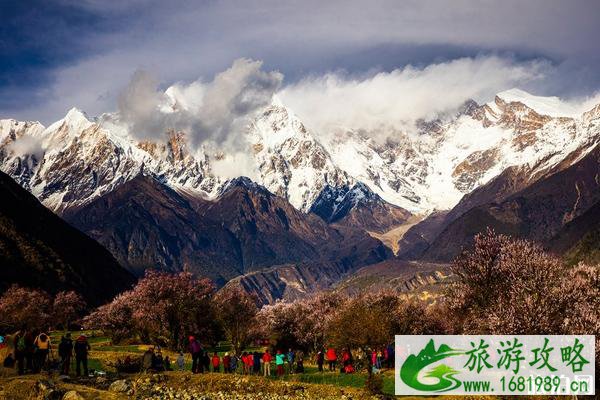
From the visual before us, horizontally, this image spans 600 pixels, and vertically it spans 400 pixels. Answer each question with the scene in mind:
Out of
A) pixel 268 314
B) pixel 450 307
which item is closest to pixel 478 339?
pixel 450 307

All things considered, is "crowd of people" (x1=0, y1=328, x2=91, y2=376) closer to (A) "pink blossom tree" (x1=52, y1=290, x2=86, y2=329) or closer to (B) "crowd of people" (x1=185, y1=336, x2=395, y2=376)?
(B) "crowd of people" (x1=185, y1=336, x2=395, y2=376)

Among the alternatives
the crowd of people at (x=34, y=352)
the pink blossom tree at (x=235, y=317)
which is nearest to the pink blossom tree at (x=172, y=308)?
the pink blossom tree at (x=235, y=317)

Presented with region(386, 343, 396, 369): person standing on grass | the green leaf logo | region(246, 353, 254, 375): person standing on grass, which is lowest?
region(386, 343, 396, 369): person standing on grass

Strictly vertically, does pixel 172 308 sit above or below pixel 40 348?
below

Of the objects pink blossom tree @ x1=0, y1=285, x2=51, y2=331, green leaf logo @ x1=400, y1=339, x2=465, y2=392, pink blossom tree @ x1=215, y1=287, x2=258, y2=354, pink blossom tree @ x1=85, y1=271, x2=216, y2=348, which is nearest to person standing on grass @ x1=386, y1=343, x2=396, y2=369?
pink blossom tree @ x1=215, y1=287, x2=258, y2=354

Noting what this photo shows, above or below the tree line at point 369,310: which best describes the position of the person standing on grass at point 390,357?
below

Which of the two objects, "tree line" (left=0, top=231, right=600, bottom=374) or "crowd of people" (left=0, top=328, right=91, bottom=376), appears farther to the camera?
"tree line" (left=0, top=231, right=600, bottom=374)

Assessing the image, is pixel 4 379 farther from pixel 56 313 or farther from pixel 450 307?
pixel 56 313

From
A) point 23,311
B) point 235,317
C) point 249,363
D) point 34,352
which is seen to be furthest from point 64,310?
point 34,352

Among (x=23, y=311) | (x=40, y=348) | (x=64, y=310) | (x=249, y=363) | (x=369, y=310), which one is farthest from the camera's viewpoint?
(x=64, y=310)

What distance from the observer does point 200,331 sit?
99562 mm

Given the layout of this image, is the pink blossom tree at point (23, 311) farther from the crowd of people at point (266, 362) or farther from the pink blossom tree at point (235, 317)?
the crowd of people at point (266, 362)

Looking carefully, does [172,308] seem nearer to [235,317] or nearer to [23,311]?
[235,317]

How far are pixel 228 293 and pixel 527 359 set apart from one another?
238 ft
